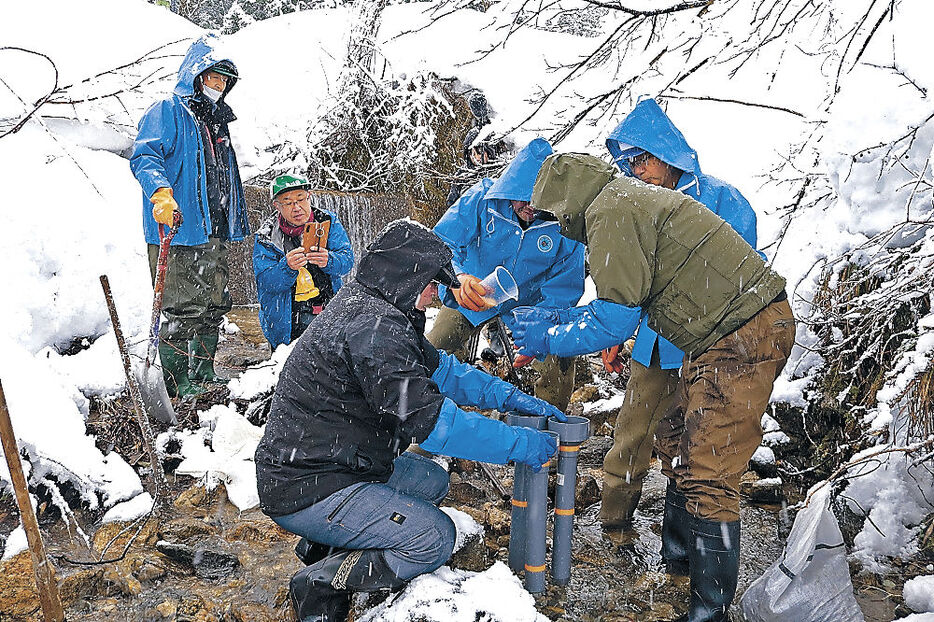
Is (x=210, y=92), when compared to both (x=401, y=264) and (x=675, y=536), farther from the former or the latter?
(x=675, y=536)

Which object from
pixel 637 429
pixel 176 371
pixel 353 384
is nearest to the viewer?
pixel 353 384

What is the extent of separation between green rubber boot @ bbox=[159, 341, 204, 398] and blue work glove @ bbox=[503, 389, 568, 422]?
2.49 meters

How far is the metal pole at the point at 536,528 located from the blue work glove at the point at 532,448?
7 cm

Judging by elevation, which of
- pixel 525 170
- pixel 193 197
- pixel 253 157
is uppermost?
pixel 253 157

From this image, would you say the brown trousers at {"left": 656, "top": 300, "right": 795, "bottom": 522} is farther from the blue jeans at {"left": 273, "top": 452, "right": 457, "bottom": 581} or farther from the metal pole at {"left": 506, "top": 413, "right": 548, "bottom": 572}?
the blue jeans at {"left": 273, "top": 452, "right": 457, "bottom": 581}

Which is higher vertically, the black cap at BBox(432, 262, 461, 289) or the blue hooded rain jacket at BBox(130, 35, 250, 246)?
the blue hooded rain jacket at BBox(130, 35, 250, 246)

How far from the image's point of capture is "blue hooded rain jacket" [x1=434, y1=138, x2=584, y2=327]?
365cm

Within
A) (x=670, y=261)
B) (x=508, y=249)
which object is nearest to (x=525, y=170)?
(x=508, y=249)

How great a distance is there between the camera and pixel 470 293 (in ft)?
11.7

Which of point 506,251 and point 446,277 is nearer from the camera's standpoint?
point 446,277

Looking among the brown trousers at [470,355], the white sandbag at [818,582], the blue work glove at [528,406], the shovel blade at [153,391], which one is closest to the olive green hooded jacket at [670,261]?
the blue work glove at [528,406]

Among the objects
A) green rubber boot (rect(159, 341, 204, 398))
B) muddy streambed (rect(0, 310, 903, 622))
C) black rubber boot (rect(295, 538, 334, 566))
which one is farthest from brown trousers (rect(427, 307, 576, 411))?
green rubber boot (rect(159, 341, 204, 398))

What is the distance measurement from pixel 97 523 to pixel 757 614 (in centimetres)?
291

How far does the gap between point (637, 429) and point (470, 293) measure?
1.01m
